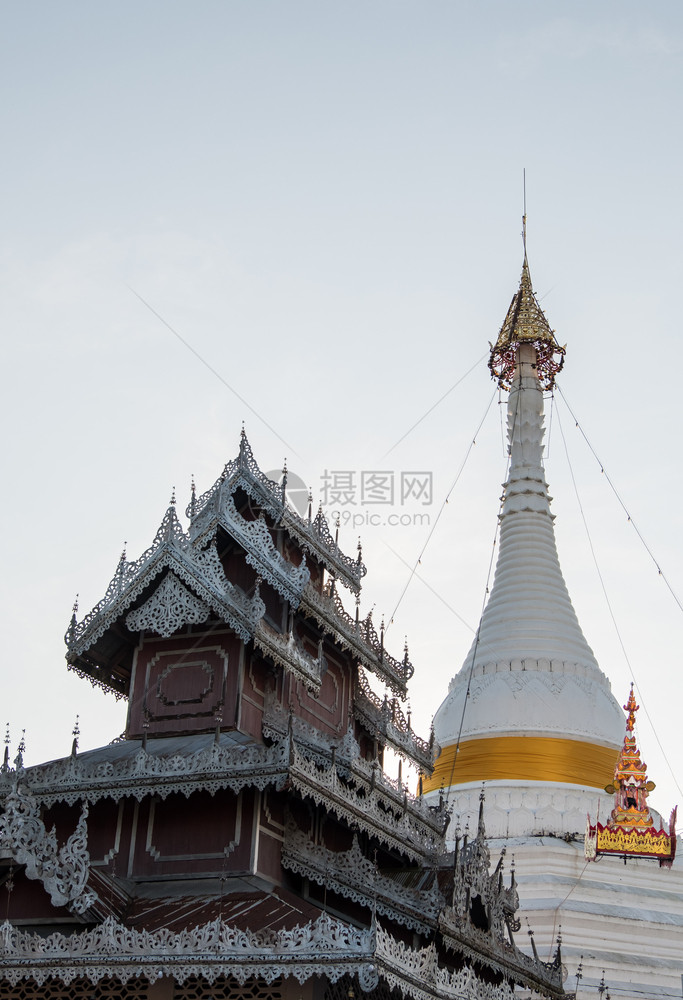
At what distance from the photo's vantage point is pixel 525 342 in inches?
1826

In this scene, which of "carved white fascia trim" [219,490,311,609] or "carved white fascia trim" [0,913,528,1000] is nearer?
"carved white fascia trim" [0,913,528,1000]

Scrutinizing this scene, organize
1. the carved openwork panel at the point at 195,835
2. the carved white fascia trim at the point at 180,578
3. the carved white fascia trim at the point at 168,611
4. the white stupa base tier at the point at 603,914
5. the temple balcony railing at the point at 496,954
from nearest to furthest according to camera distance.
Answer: the carved openwork panel at the point at 195,835 < the temple balcony railing at the point at 496,954 < the carved white fascia trim at the point at 180,578 < the carved white fascia trim at the point at 168,611 < the white stupa base tier at the point at 603,914

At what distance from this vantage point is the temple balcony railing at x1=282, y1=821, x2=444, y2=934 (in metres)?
19.6

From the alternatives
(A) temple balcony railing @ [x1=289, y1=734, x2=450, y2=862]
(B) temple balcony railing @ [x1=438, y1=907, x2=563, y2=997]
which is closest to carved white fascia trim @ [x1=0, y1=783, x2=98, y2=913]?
(A) temple balcony railing @ [x1=289, y1=734, x2=450, y2=862]

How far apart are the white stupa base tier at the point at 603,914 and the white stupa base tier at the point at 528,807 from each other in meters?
0.83

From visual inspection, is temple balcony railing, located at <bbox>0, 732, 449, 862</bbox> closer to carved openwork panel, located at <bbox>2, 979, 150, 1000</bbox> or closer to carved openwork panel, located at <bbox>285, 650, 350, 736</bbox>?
carved openwork panel, located at <bbox>285, 650, 350, 736</bbox>

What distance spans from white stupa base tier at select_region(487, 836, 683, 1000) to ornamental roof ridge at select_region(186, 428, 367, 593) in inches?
392

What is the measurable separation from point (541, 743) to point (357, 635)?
43.8 feet

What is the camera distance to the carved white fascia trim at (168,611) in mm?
21734

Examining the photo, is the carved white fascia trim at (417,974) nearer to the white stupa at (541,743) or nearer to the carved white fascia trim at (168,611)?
the carved white fascia trim at (168,611)

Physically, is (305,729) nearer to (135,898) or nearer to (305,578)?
(305,578)

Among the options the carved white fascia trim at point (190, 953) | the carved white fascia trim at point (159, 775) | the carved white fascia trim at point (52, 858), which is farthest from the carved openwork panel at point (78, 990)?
the carved white fascia trim at point (159, 775)

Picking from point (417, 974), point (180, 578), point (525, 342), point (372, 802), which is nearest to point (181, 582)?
point (180, 578)

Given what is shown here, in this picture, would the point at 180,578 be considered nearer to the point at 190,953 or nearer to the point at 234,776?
the point at 234,776
